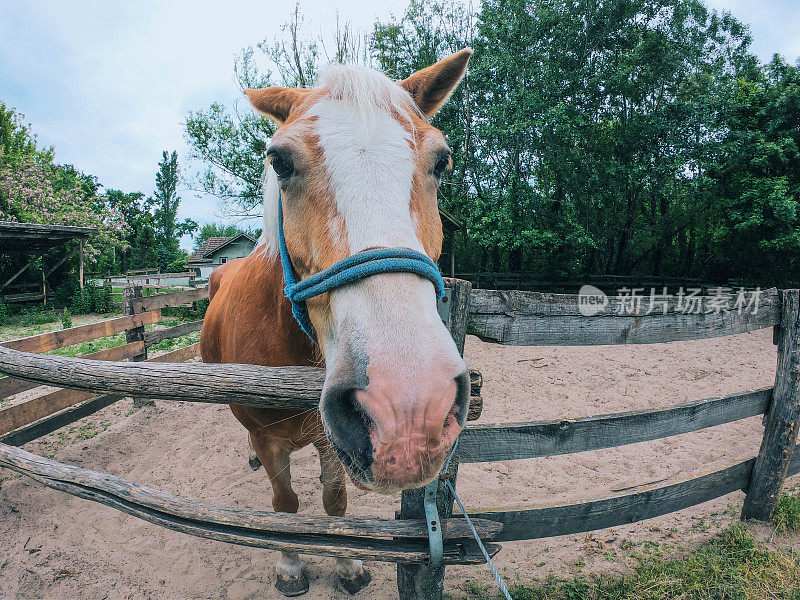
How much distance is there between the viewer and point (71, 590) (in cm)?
246

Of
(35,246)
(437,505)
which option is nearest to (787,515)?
(437,505)

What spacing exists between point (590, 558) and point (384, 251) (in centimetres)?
285

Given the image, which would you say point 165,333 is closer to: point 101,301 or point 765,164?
point 101,301

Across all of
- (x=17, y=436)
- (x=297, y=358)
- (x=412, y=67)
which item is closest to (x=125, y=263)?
(x=412, y=67)

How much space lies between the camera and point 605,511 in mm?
2211

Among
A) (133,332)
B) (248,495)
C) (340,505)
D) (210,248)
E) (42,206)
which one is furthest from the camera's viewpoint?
(210,248)

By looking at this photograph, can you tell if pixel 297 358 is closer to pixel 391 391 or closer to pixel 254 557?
pixel 391 391

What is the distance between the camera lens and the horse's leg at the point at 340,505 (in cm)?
242

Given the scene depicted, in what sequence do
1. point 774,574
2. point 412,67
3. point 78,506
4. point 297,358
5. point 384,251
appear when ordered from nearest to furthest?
point 384,251, point 297,358, point 774,574, point 78,506, point 412,67

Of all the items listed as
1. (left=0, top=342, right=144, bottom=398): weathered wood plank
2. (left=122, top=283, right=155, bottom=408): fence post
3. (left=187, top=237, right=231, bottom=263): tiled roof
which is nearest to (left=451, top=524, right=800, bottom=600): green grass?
(left=0, top=342, right=144, bottom=398): weathered wood plank

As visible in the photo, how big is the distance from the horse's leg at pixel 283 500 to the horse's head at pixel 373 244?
136 cm

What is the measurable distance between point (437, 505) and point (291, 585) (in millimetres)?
1521

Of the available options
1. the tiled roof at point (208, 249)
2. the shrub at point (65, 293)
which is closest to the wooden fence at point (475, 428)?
the shrub at point (65, 293)

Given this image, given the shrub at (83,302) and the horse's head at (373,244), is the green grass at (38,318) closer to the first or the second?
the shrub at (83,302)
